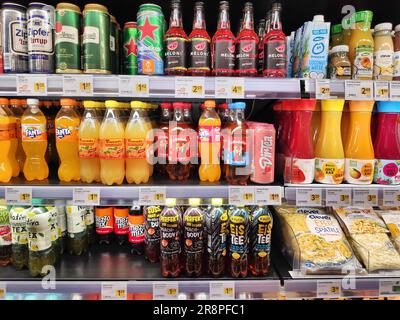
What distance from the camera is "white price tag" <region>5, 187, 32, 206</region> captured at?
1.39 m

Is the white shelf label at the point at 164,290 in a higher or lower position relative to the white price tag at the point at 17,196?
lower

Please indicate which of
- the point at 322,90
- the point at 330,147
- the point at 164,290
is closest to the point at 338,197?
the point at 330,147

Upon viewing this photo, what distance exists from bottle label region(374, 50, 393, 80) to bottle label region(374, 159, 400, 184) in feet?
1.38

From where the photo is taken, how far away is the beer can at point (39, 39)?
1387mm

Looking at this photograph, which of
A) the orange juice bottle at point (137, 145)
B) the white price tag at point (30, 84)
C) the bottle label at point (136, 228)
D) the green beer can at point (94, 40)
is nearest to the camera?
the white price tag at point (30, 84)

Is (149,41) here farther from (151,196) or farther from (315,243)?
(315,243)

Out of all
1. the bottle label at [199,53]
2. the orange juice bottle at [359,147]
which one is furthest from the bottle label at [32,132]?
the orange juice bottle at [359,147]

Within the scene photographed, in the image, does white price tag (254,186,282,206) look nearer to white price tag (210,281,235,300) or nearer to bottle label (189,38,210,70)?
white price tag (210,281,235,300)

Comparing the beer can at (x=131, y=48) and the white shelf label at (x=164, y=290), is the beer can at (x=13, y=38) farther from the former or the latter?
the white shelf label at (x=164, y=290)

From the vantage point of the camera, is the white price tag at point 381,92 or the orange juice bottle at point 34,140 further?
the orange juice bottle at point 34,140

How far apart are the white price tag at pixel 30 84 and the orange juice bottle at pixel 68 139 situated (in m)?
0.21

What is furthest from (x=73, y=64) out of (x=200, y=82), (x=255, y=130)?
(x=255, y=130)

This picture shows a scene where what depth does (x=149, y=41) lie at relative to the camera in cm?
144
